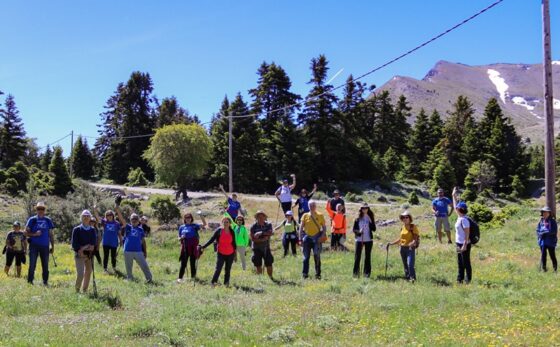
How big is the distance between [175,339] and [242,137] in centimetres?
4962

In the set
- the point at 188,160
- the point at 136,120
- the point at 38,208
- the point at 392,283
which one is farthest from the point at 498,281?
the point at 136,120

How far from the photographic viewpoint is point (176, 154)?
146 feet

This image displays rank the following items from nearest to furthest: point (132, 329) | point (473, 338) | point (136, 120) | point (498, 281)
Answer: point (473, 338) → point (132, 329) → point (498, 281) → point (136, 120)

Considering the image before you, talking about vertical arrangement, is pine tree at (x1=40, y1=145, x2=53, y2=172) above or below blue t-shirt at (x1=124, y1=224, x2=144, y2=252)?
above

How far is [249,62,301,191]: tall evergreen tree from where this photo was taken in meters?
55.8

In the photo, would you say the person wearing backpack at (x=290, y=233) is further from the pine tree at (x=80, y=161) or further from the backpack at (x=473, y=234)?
the pine tree at (x=80, y=161)

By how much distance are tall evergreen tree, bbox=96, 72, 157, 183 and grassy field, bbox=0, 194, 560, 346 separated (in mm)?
57714

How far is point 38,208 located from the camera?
1250 cm

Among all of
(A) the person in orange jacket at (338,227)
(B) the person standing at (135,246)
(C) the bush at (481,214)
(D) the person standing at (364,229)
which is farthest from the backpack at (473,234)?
(C) the bush at (481,214)

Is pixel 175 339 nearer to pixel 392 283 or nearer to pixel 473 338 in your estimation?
pixel 473 338

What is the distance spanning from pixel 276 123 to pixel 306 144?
4031mm

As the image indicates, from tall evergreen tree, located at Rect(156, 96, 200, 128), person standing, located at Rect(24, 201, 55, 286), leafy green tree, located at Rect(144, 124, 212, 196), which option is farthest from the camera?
tall evergreen tree, located at Rect(156, 96, 200, 128)

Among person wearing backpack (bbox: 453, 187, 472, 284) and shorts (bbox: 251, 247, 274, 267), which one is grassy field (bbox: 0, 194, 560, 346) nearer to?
person wearing backpack (bbox: 453, 187, 472, 284)

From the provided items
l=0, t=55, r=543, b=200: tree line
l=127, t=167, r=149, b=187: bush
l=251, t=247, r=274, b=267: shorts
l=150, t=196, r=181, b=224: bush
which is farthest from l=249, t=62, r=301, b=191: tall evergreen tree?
l=251, t=247, r=274, b=267: shorts
